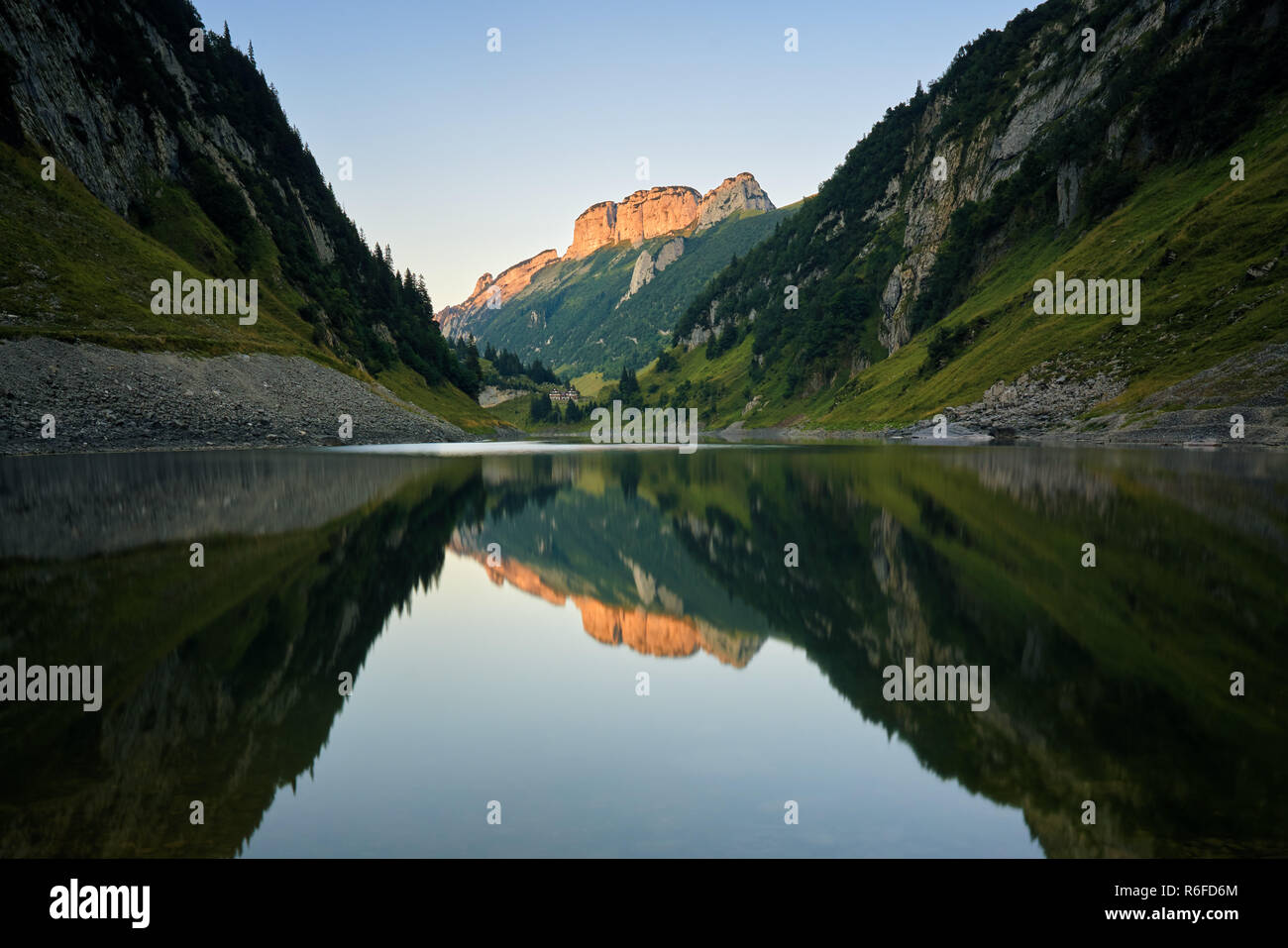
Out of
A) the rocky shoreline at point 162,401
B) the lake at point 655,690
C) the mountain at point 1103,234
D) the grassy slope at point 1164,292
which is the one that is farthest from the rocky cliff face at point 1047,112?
the lake at point 655,690

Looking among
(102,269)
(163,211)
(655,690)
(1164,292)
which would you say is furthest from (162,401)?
(1164,292)

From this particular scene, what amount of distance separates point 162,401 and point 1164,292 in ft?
340

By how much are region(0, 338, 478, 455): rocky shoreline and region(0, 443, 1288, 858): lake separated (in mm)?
48492

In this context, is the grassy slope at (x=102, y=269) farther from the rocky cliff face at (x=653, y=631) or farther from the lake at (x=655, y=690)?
the rocky cliff face at (x=653, y=631)

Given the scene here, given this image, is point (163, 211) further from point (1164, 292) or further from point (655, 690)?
point (1164, 292)

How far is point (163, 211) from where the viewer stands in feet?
364

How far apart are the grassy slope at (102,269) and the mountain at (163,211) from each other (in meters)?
0.21

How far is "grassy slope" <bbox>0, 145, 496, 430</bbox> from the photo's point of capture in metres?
73.6

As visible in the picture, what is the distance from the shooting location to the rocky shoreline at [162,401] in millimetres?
63969

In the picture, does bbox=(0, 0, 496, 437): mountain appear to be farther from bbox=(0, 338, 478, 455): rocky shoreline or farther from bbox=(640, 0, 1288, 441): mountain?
bbox=(640, 0, 1288, 441): mountain

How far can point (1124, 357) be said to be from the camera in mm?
84125

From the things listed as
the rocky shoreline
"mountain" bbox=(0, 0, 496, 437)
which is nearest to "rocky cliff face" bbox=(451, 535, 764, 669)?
the rocky shoreline

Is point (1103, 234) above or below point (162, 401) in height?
above
